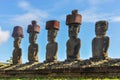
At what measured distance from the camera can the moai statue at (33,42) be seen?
1022 inches

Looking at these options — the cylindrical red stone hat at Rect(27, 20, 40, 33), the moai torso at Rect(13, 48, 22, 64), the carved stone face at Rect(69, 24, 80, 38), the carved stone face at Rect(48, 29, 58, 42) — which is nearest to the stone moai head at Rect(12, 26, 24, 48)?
the moai torso at Rect(13, 48, 22, 64)

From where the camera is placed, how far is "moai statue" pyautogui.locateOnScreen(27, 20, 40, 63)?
2597cm

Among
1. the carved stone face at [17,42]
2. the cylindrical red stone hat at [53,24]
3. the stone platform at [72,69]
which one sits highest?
the cylindrical red stone hat at [53,24]

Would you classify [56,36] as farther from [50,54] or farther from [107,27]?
[107,27]

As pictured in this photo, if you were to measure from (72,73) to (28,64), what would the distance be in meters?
6.03

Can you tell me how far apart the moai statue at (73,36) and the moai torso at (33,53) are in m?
3.97

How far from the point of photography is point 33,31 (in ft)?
86.7

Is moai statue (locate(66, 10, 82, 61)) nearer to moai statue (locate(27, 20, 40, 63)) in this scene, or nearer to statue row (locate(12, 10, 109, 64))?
statue row (locate(12, 10, 109, 64))

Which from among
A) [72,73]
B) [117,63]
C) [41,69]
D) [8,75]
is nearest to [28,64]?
[8,75]

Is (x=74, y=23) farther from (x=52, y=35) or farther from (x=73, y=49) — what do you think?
(x=52, y=35)

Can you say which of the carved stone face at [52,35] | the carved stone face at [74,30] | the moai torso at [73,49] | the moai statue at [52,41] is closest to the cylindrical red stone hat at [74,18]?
the carved stone face at [74,30]

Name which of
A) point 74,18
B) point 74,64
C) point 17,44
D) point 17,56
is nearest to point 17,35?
point 17,44

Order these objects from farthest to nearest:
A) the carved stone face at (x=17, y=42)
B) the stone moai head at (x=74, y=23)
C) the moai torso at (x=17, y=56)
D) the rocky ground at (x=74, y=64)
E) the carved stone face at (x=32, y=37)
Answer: the carved stone face at (x=17, y=42)
the moai torso at (x=17, y=56)
the carved stone face at (x=32, y=37)
the stone moai head at (x=74, y=23)
the rocky ground at (x=74, y=64)

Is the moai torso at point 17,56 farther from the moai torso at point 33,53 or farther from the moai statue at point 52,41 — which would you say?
the moai statue at point 52,41
